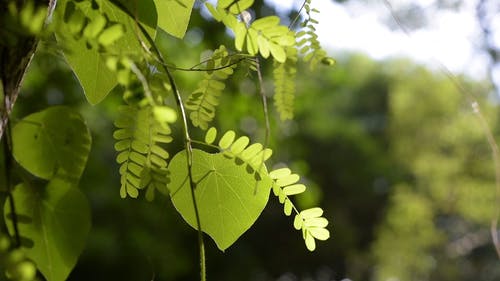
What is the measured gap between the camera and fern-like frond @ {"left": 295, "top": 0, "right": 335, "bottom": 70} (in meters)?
0.34

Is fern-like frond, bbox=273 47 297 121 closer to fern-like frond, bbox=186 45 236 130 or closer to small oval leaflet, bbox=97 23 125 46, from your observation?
fern-like frond, bbox=186 45 236 130

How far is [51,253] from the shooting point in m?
0.28

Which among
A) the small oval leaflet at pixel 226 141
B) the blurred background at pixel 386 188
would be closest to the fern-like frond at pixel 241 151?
the small oval leaflet at pixel 226 141

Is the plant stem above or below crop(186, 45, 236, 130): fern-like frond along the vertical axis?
below

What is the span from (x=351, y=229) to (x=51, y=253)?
18.3 feet

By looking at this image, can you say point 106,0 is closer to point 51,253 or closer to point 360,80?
point 51,253

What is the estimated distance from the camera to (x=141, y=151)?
274 millimetres

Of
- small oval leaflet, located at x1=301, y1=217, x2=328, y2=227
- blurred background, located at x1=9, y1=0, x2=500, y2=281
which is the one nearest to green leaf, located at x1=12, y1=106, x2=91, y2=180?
small oval leaflet, located at x1=301, y1=217, x2=328, y2=227

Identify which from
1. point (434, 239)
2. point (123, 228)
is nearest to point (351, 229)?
point (434, 239)

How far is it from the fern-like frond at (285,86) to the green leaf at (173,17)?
61 millimetres

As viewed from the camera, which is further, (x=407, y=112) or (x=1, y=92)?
(x=407, y=112)

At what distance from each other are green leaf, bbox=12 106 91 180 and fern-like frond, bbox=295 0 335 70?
0.13m

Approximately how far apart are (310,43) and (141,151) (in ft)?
A: 0.42

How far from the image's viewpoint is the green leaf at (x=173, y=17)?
318mm
